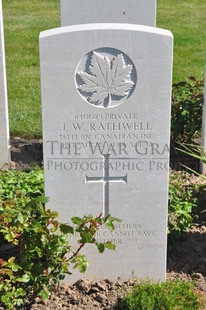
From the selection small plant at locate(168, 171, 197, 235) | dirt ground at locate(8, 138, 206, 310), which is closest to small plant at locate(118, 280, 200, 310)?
dirt ground at locate(8, 138, 206, 310)

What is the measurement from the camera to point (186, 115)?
6.25 meters

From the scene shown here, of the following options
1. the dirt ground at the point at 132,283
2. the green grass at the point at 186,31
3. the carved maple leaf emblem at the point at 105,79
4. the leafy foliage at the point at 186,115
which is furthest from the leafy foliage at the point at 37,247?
the green grass at the point at 186,31

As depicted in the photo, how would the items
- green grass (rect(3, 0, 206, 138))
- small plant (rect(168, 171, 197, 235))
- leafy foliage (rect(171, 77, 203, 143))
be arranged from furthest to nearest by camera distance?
green grass (rect(3, 0, 206, 138)) → leafy foliage (rect(171, 77, 203, 143)) → small plant (rect(168, 171, 197, 235))

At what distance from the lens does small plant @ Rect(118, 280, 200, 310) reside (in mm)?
3861

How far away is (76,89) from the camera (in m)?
3.87

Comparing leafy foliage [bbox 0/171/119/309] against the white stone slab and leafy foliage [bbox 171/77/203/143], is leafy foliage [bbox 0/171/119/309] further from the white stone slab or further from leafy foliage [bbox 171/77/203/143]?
the white stone slab

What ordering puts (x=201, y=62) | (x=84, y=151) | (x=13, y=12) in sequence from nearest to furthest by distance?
(x=84, y=151) → (x=201, y=62) → (x=13, y=12)

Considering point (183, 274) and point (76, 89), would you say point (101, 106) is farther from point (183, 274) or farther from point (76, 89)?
point (183, 274)

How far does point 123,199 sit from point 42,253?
0.63 m

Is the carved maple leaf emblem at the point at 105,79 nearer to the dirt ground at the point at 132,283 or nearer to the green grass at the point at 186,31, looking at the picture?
the dirt ground at the point at 132,283

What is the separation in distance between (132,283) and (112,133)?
103cm

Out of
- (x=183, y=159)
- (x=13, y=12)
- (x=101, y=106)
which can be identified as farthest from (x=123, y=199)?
(x=13, y=12)

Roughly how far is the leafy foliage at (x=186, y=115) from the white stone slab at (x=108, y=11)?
0.77 metres

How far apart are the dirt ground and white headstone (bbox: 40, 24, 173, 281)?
0.11 m
